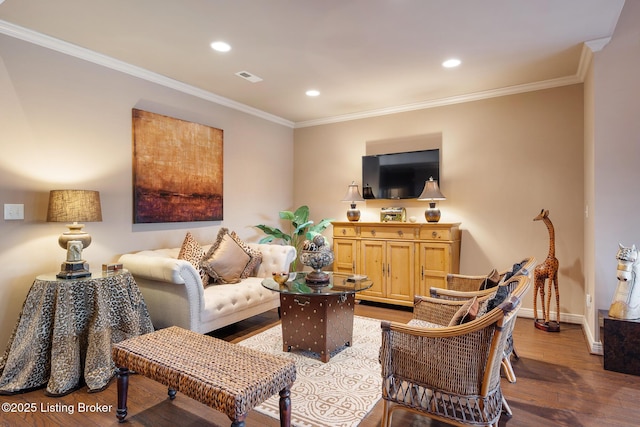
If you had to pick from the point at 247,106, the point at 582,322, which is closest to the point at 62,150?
the point at 247,106

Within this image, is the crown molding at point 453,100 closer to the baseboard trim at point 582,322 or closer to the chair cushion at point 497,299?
the baseboard trim at point 582,322

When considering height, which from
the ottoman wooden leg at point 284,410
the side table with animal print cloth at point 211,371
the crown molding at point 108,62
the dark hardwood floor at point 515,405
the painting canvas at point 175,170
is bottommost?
the dark hardwood floor at point 515,405

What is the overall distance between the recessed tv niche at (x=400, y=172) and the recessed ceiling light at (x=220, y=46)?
2522mm

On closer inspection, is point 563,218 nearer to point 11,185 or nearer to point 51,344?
point 51,344

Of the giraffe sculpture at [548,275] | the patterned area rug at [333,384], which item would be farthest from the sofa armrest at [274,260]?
the giraffe sculpture at [548,275]

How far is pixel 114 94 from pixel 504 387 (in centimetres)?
415

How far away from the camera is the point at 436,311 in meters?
2.55

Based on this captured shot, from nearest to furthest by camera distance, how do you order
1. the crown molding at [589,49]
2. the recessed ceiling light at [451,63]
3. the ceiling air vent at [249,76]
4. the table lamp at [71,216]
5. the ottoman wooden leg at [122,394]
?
the ottoman wooden leg at [122,394]
the table lamp at [71,216]
the crown molding at [589,49]
the recessed ceiling light at [451,63]
the ceiling air vent at [249,76]

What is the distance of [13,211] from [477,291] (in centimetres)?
369

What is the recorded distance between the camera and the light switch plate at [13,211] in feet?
8.80

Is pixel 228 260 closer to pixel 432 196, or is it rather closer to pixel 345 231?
pixel 345 231

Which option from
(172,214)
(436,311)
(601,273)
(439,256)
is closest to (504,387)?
(436,311)

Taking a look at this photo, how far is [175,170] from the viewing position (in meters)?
3.87

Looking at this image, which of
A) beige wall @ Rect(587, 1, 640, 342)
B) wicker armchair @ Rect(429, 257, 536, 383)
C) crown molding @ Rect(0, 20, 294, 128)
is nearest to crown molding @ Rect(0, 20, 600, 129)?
crown molding @ Rect(0, 20, 294, 128)
